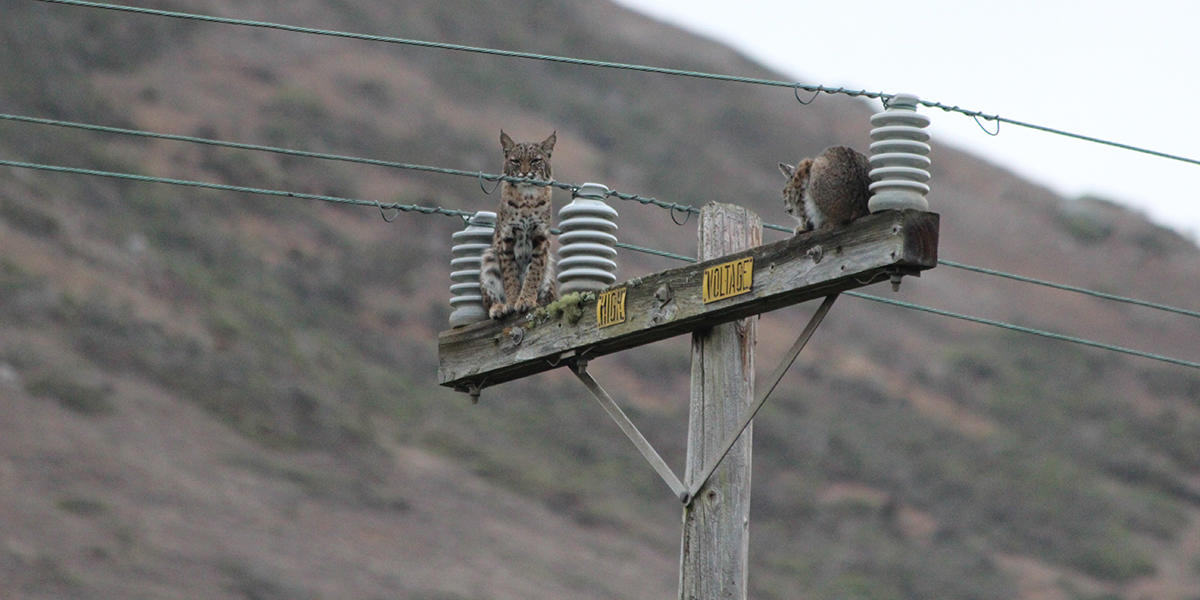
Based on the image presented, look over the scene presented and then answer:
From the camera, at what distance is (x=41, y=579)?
21.6m

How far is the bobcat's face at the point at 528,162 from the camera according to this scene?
9625 millimetres

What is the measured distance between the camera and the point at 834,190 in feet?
23.6

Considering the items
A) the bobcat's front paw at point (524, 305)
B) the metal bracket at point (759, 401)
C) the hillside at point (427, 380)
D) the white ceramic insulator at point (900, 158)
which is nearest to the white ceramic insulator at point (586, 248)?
the bobcat's front paw at point (524, 305)

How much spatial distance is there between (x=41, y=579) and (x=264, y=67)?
27776 millimetres

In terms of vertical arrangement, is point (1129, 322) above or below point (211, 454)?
above

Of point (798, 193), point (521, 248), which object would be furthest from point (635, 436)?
point (521, 248)

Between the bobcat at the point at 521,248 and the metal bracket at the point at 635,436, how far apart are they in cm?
58

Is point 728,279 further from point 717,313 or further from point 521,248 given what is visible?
point 521,248

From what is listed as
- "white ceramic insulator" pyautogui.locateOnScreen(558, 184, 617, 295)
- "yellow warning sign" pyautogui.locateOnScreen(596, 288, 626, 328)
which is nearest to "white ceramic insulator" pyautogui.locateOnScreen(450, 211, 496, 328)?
"white ceramic insulator" pyautogui.locateOnScreen(558, 184, 617, 295)

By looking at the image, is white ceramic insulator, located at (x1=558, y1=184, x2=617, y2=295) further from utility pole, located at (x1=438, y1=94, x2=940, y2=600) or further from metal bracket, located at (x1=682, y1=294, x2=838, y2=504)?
metal bracket, located at (x1=682, y1=294, x2=838, y2=504)

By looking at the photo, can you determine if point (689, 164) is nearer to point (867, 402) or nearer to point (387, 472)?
point (867, 402)

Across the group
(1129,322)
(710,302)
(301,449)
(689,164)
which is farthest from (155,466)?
(1129,322)

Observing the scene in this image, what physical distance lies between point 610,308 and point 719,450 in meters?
→ 0.95

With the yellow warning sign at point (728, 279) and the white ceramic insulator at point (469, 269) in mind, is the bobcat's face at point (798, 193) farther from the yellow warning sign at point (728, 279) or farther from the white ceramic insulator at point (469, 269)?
the white ceramic insulator at point (469, 269)
